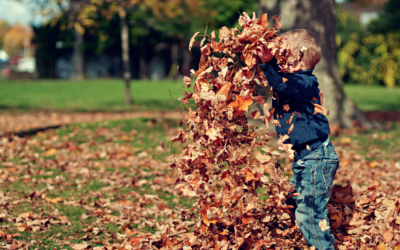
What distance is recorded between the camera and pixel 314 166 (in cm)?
272

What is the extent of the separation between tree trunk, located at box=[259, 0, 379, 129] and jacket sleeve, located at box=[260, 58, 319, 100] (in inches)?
226

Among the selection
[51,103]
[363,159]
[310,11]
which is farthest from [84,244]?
[51,103]

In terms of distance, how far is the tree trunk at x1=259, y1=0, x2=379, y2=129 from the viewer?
318 inches

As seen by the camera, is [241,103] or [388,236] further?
[388,236]

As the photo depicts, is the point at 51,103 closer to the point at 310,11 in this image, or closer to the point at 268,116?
the point at 310,11

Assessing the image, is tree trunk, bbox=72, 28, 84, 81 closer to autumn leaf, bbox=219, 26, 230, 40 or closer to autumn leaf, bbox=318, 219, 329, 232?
autumn leaf, bbox=219, 26, 230, 40

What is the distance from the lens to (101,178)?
5398 millimetres

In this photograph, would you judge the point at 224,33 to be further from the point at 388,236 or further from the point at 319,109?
the point at 388,236

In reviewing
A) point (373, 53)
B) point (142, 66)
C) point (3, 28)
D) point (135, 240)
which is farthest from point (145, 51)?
point (3, 28)

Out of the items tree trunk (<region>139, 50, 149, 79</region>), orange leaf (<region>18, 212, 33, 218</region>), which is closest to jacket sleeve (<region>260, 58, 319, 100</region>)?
orange leaf (<region>18, 212, 33, 218</region>)

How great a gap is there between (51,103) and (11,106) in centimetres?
181

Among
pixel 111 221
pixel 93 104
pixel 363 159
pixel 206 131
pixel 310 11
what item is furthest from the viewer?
pixel 93 104

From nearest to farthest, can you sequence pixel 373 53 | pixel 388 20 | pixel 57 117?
pixel 57 117 → pixel 373 53 → pixel 388 20

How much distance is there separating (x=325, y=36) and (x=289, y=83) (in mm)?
6475
